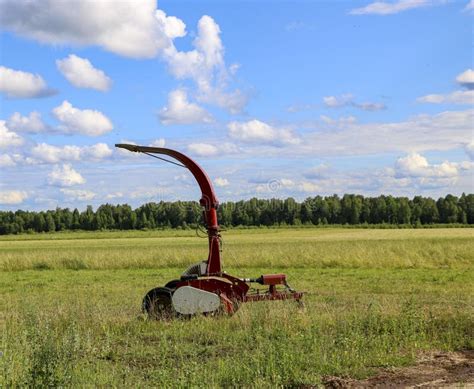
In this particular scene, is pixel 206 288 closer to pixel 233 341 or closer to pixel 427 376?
pixel 233 341

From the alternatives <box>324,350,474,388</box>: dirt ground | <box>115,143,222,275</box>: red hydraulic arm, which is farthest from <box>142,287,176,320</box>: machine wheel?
<box>324,350,474,388</box>: dirt ground

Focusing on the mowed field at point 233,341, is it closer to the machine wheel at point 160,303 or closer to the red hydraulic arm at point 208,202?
the machine wheel at point 160,303

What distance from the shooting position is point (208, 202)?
1230 centimetres

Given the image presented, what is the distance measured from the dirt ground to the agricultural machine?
12.6ft

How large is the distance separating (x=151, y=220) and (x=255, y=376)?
3964 inches

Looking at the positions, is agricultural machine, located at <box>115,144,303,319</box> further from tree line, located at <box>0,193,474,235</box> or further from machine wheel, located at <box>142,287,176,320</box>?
tree line, located at <box>0,193,474,235</box>

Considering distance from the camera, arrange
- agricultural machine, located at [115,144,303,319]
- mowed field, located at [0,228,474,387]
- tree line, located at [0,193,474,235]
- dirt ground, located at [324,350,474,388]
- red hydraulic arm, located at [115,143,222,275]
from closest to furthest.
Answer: mowed field, located at [0,228,474,387]
dirt ground, located at [324,350,474,388]
agricultural machine, located at [115,144,303,319]
red hydraulic arm, located at [115,143,222,275]
tree line, located at [0,193,474,235]

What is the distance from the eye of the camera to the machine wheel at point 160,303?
36.4ft

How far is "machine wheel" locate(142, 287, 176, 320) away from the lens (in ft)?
36.4

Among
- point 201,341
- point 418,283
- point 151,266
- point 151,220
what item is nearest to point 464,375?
point 201,341

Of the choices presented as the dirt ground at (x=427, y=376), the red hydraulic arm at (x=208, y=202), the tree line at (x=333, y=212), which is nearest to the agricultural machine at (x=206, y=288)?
the red hydraulic arm at (x=208, y=202)

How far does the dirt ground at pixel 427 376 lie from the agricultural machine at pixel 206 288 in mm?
3827

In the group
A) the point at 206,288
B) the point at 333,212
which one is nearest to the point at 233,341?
Result: the point at 206,288

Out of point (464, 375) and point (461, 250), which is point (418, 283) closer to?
point (461, 250)
